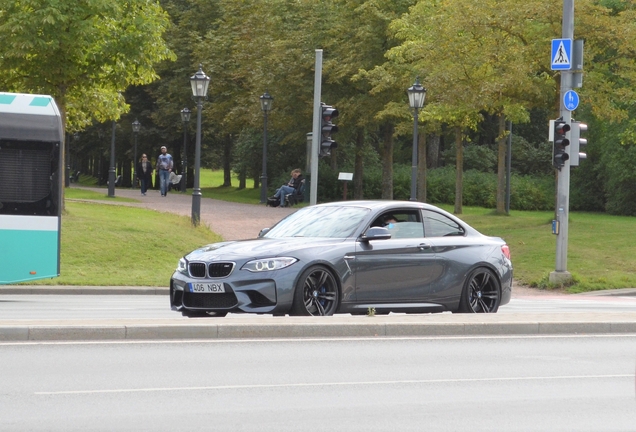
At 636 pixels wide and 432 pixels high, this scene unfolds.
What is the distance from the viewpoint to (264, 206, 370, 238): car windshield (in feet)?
47.8

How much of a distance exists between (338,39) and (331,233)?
125 feet

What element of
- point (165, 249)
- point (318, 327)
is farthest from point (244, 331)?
point (165, 249)

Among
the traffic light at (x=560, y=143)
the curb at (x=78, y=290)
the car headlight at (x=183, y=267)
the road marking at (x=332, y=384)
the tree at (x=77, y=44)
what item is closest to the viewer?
the road marking at (x=332, y=384)

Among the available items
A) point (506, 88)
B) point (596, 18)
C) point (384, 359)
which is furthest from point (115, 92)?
point (384, 359)

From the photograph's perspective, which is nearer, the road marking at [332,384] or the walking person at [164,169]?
the road marking at [332,384]

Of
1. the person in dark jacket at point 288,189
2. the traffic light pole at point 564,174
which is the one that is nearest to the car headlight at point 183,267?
the traffic light pole at point 564,174

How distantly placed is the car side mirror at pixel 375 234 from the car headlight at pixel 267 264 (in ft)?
3.82

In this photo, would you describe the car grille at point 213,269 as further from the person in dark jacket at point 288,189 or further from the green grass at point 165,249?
the person in dark jacket at point 288,189

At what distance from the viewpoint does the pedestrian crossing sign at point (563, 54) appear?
24359 mm

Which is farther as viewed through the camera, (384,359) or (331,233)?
(331,233)

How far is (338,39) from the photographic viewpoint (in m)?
51.7

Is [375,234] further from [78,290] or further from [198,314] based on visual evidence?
[78,290]

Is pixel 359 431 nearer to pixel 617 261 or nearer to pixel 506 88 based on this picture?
pixel 617 261

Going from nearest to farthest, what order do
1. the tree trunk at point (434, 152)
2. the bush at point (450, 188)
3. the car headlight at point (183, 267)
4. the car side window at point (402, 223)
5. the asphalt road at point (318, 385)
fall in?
the asphalt road at point (318, 385) < the car headlight at point (183, 267) < the car side window at point (402, 223) < the bush at point (450, 188) < the tree trunk at point (434, 152)
